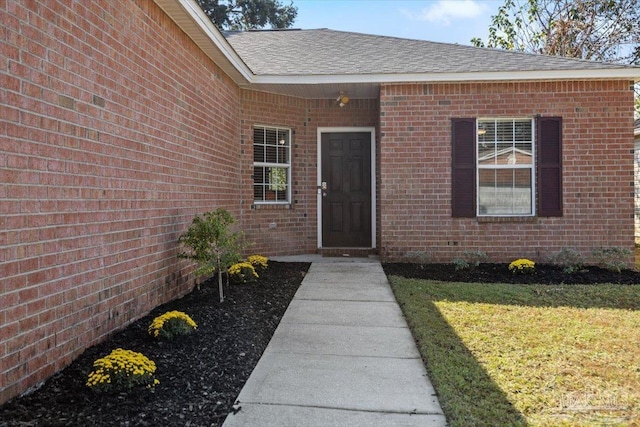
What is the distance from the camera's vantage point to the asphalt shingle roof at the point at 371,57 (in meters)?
7.52

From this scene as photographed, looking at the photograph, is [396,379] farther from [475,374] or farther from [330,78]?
[330,78]

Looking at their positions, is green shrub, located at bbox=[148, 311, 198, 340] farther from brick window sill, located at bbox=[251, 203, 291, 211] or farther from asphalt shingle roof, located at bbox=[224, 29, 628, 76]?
asphalt shingle roof, located at bbox=[224, 29, 628, 76]

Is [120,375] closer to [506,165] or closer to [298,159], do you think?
[298,159]

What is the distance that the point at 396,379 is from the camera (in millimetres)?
3152

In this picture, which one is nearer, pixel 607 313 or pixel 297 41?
pixel 607 313

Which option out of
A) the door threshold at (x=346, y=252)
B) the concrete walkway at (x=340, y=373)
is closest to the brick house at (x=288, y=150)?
the door threshold at (x=346, y=252)

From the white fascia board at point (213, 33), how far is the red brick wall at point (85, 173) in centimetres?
29

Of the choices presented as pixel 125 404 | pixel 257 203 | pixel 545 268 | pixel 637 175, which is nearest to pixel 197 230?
pixel 125 404

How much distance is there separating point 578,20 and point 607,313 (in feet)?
50.6

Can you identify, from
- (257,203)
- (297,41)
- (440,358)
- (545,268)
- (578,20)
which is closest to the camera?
(440,358)

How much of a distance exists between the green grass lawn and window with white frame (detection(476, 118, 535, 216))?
204 cm

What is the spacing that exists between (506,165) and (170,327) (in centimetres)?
610

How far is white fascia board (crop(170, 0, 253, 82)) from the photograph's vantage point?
491cm

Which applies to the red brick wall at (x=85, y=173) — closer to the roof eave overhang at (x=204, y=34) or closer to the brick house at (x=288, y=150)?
the brick house at (x=288, y=150)
